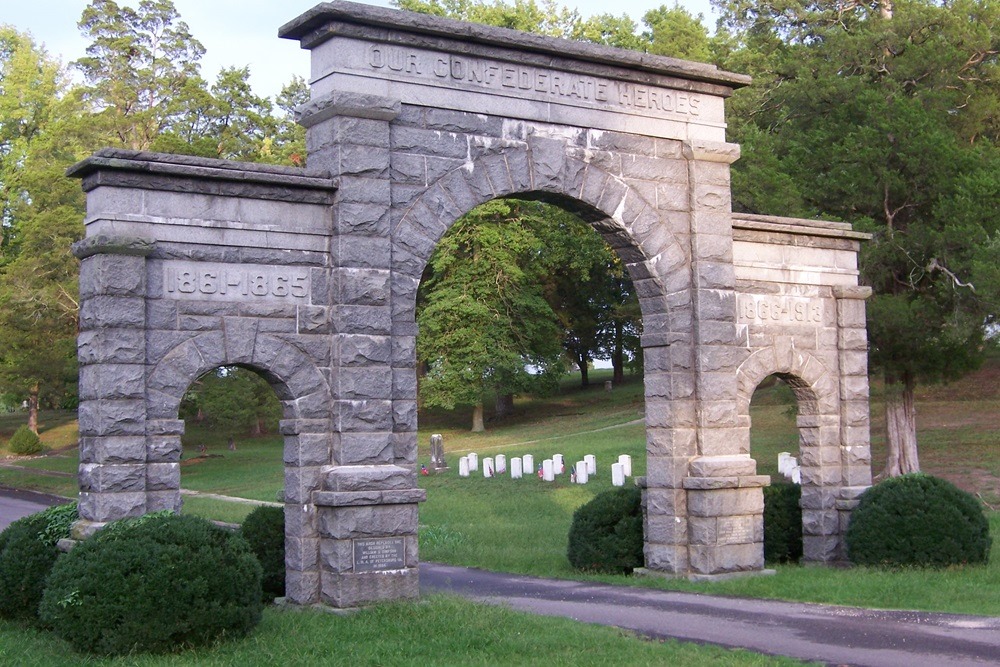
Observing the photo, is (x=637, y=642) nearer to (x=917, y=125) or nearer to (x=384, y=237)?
(x=384, y=237)

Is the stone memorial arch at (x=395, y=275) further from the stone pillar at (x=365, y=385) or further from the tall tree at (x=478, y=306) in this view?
the tall tree at (x=478, y=306)

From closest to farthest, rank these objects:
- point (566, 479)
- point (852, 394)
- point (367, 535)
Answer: point (367, 535) < point (852, 394) < point (566, 479)

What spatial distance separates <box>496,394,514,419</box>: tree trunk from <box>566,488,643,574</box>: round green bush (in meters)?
29.1

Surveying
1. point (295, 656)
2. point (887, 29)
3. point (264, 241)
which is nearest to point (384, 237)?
point (264, 241)

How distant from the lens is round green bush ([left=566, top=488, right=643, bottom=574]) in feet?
46.3

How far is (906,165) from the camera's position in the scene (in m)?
22.1

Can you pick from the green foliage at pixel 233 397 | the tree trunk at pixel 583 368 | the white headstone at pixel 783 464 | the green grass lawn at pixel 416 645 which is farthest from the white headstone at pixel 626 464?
the tree trunk at pixel 583 368

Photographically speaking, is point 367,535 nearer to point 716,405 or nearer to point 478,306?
point 716,405

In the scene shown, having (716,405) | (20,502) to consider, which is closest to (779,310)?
(716,405)

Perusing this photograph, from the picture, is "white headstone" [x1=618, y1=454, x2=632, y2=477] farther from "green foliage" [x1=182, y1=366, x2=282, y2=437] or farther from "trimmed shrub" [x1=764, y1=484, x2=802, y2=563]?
"green foliage" [x1=182, y1=366, x2=282, y2=437]

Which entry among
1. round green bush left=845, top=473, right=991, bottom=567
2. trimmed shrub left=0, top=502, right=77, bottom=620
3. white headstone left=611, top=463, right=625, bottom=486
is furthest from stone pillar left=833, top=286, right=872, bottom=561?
white headstone left=611, top=463, right=625, bottom=486

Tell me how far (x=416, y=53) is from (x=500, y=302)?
2754cm

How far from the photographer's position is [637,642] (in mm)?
9336

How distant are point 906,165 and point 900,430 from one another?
18.1ft
